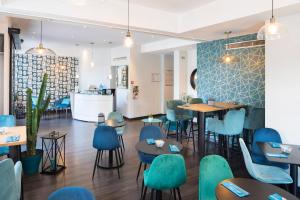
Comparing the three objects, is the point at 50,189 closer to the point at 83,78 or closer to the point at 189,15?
the point at 189,15

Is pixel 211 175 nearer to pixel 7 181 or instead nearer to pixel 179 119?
pixel 7 181

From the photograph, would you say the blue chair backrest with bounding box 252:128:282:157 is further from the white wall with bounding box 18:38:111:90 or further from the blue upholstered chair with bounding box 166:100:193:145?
the white wall with bounding box 18:38:111:90

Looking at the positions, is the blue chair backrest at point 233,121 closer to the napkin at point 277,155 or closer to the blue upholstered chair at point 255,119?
the blue upholstered chair at point 255,119

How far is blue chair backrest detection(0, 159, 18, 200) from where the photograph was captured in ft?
5.92

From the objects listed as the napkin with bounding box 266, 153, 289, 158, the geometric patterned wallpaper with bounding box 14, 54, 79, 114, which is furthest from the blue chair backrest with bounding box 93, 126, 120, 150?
the geometric patterned wallpaper with bounding box 14, 54, 79, 114

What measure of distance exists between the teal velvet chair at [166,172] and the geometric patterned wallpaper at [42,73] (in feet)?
27.9

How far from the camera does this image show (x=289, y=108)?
12.0 feet

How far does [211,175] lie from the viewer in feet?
6.95

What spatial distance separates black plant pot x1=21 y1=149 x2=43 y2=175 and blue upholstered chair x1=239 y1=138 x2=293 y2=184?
3189 mm

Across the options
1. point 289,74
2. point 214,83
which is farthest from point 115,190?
point 214,83

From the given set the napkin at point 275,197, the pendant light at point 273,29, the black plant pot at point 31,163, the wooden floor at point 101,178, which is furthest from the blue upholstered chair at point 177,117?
the napkin at point 275,197

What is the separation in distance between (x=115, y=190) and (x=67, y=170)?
46.5 inches

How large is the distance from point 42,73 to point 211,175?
946 centimetres

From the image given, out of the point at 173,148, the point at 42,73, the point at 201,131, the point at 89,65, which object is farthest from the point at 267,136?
the point at 42,73
